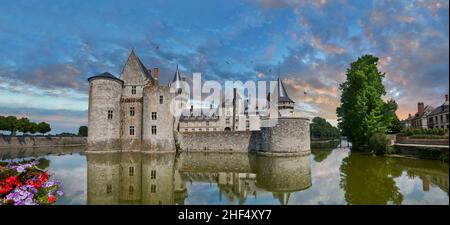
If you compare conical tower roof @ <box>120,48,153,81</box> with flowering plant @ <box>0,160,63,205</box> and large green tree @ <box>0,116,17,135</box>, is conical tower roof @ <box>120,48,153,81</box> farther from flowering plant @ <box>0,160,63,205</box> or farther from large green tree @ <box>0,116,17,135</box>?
large green tree @ <box>0,116,17,135</box>

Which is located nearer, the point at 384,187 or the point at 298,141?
the point at 384,187

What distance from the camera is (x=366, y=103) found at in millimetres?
22359

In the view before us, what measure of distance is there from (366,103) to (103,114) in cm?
2188

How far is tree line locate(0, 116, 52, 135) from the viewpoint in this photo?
38438 mm

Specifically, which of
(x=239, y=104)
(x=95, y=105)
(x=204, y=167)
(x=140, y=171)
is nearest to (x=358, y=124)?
(x=204, y=167)

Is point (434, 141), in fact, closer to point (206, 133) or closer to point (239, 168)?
point (239, 168)

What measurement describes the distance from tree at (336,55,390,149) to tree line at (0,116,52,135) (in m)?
42.7

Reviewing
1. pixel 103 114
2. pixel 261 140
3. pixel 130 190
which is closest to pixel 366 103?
pixel 261 140

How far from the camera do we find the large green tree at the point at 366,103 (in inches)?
863

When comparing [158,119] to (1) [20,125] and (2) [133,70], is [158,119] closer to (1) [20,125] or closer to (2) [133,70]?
(2) [133,70]
